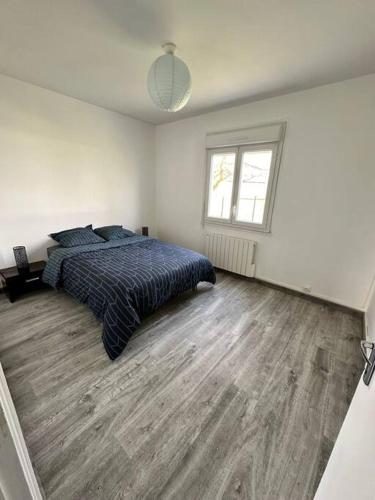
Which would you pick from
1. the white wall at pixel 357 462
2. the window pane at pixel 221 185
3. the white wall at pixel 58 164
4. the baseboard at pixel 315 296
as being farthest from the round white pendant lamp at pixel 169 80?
the baseboard at pixel 315 296

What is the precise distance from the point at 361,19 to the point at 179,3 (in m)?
1.25

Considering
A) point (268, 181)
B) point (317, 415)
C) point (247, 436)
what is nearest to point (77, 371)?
point (247, 436)

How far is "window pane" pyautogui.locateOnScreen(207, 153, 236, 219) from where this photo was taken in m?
3.25

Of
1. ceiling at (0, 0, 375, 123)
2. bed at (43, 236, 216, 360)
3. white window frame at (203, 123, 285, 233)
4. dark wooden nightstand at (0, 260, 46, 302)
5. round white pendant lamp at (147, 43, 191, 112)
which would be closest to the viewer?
ceiling at (0, 0, 375, 123)

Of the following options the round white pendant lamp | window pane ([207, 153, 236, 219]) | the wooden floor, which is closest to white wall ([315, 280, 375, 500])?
the wooden floor

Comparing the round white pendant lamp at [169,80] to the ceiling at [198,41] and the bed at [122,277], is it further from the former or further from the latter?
the bed at [122,277]

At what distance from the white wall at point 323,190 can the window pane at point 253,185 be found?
0.70 ft

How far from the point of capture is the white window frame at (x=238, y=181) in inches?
109

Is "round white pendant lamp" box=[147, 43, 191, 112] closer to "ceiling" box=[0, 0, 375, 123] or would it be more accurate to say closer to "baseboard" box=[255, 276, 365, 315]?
"ceiling" box=[0, 0, 375, 123]

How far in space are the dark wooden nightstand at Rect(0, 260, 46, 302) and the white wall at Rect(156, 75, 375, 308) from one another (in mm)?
2921

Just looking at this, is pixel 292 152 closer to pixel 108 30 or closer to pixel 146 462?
pixel 108 30

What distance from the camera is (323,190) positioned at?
8.18 feet

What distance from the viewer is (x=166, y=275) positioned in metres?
2.23

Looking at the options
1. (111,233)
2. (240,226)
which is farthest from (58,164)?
(240,226)
